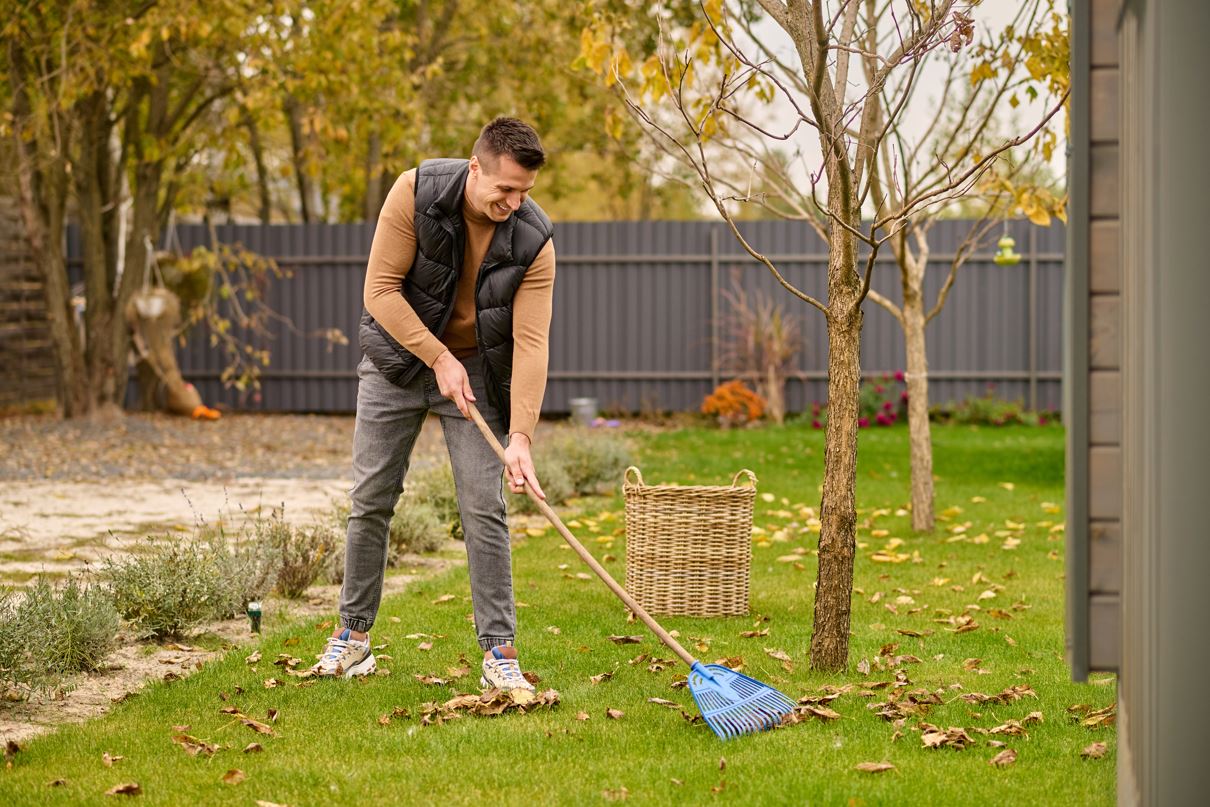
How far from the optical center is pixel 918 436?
757 cm

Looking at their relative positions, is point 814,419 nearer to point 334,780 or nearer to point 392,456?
point 392,456

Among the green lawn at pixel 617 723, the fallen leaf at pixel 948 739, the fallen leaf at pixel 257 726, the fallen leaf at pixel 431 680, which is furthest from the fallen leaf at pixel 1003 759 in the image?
the fallen leaf at pixel 257 726

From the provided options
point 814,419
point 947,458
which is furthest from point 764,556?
point 814,419

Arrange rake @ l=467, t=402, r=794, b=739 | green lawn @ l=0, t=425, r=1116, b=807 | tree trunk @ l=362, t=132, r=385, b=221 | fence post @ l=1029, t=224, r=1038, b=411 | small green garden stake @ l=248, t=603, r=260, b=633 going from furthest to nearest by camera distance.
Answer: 1. tree trunk @ l=362, t=132, r=385, b=221
2. fence post @ l=1029, t=224, r=1038, b=411
3. small green garden stake @ l=248, t=603, r=260, b=633
4. rake @ l=467, t=402, r=794, b=739
5. green lawn @ l=0, t=425, r=1116, b=807

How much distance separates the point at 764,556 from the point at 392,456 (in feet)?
9.92

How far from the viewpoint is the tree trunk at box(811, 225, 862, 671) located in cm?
438

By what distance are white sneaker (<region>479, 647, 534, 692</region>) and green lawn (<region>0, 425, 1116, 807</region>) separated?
12 cm

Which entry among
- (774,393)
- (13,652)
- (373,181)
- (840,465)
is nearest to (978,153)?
(840,465)

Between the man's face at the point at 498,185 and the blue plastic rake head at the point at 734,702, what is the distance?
148cm

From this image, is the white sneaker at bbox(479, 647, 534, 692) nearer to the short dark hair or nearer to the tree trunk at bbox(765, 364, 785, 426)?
the short dark hair

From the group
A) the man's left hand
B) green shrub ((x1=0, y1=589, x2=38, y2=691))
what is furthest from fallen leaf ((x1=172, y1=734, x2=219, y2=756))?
the man's left hand

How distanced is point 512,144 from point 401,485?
1168 mm

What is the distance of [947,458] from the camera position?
1099 centimetres

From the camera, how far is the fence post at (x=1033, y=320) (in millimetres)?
14531
